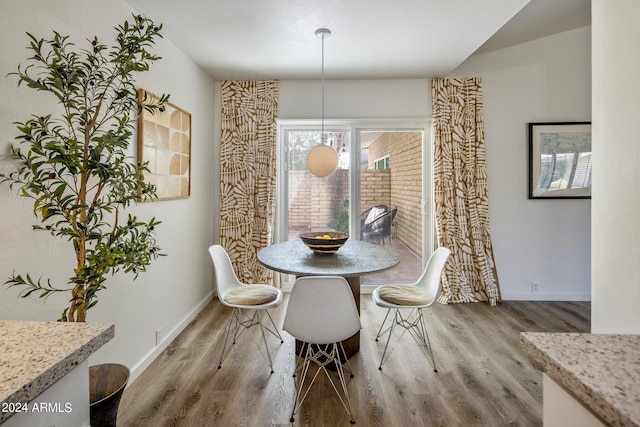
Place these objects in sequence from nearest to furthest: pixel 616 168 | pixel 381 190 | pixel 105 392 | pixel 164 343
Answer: pixel 616 168 → pixel 105 392 → pixel 164 343 → pixel 381 190

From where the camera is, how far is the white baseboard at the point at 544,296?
373 cm

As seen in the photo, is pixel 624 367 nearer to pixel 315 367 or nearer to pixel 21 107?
→ pixel 315 367

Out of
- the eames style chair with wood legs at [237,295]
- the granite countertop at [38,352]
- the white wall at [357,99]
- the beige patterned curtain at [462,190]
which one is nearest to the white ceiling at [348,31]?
the white wall at [357,99]

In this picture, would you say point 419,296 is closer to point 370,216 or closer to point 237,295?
point 237,295

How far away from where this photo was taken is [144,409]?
6.22 ft

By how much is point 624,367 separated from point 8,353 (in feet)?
4.54

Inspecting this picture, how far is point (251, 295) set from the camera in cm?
244

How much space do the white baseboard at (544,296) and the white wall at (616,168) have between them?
2762 millimetres

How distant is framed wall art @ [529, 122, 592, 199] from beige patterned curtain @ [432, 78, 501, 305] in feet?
1.94

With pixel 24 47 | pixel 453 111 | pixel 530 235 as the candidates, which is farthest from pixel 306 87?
pixel 530 235

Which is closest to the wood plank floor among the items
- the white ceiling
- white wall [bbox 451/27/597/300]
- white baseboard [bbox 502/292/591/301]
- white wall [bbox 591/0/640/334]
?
white baseboard [bbox 502/292/591/301]

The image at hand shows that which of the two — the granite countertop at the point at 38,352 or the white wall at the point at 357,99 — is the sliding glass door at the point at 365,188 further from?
the granite countertop at the point at 38,352

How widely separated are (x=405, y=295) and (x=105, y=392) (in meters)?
1.89

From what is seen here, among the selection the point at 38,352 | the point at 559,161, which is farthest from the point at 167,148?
the point at 559,161
